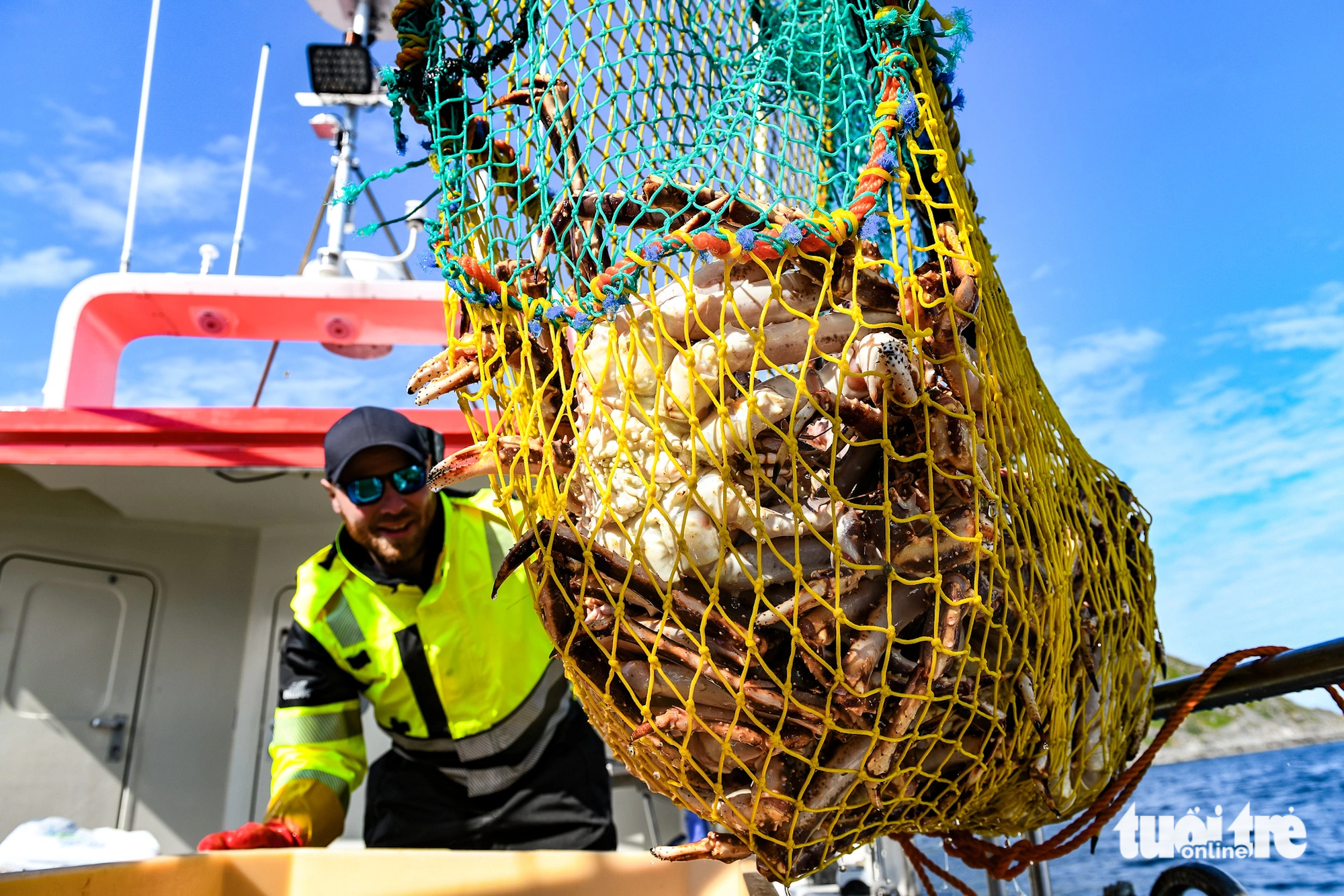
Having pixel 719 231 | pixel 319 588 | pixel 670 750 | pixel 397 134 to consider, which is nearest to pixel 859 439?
pixel 719 231

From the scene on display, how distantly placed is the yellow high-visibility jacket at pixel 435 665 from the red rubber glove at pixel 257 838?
0.50 metres

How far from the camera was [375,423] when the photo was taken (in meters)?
2.60

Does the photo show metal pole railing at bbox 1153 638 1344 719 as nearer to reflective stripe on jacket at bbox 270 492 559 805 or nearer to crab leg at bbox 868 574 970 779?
crab leg at bbox 868 574 970 779

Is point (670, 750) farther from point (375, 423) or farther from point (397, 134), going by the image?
point (375, 423)

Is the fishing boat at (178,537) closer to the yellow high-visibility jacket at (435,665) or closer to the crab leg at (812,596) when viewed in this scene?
the yellow high-visibility jacket at (435,665)

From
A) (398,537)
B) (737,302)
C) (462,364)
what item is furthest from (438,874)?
(398,537)

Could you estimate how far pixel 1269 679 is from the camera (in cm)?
128

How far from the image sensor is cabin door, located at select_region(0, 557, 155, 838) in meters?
3.91

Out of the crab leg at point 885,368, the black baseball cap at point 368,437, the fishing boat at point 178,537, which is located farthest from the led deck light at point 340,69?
the crab leg at point 885,368

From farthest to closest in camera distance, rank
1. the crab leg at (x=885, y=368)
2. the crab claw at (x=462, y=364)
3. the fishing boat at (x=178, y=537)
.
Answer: the fishing boat at (x=178, y=537) → the crab claw at (x=462, y=364) → the crab leg at (x=885, y=368)

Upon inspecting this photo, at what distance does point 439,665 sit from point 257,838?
0.84 meters

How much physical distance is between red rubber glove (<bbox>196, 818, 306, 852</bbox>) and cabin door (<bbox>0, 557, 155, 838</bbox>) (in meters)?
2.89

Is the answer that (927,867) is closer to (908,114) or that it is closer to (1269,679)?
(1269,679)

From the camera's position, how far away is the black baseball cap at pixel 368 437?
2.55 metres
